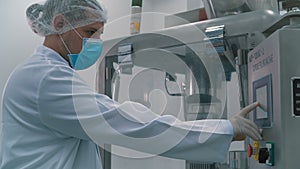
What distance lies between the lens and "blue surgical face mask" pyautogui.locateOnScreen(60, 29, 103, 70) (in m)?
1.17

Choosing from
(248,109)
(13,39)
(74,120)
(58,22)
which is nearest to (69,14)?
(58,22)

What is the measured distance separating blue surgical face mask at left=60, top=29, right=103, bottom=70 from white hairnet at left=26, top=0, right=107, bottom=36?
0.06 meters

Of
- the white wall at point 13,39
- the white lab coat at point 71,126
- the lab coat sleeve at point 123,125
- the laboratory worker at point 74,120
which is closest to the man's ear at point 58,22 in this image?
the laboratory worker at point 74,120

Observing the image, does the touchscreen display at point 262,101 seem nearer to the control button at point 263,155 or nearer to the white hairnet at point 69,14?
the control button at point 263,155

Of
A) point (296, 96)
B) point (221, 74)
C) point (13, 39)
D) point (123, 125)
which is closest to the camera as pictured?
point (296, 96)

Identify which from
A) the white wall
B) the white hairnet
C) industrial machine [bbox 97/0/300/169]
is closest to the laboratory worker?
the white hairnet

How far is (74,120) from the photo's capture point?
3.21 feet

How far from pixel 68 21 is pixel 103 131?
15.4 inches

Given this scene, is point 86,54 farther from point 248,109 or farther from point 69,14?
point 248,109

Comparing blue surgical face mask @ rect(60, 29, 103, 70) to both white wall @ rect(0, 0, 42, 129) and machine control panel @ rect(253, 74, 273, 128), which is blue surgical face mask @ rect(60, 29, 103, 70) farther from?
white wall @ rect(0, 0, 42, 129)

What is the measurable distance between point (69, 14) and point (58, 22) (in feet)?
0.16

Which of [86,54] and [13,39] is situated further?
[13,39]

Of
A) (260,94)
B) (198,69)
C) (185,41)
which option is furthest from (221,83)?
(260,94)

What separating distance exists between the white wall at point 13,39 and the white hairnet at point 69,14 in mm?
1300
